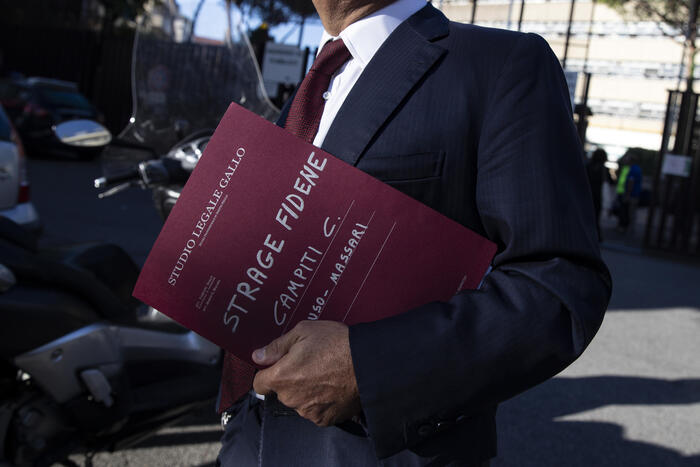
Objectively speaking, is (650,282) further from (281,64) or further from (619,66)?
(619,66)

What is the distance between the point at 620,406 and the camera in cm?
422

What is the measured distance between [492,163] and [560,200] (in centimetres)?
11

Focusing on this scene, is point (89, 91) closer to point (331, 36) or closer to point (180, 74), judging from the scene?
point (180, 74)

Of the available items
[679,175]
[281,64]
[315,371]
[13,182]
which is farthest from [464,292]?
[679,175]

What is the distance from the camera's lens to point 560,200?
37.2 inches

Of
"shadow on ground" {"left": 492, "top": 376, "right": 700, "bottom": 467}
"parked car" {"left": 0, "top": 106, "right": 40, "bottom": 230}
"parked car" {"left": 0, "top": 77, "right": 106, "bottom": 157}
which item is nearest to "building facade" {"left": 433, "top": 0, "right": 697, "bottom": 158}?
"parked car" {"left": 0, "top": 77, "right": 106, "bottom": 157}

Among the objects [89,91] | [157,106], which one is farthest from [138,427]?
[89,91]

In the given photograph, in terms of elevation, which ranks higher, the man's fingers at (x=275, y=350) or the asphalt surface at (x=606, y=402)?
the man's fingers at (x=275, y=350)

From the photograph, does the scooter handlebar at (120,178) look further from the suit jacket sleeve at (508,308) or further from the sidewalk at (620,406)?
the sidewalk at (620,406)

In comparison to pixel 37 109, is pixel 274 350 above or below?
above

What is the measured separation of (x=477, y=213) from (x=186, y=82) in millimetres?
1707

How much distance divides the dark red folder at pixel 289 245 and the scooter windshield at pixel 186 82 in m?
1.48

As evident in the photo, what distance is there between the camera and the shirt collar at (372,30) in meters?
1.15

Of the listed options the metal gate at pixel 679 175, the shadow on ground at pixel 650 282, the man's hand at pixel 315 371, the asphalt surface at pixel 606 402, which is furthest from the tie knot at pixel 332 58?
the metal gate at pixel 679 175
